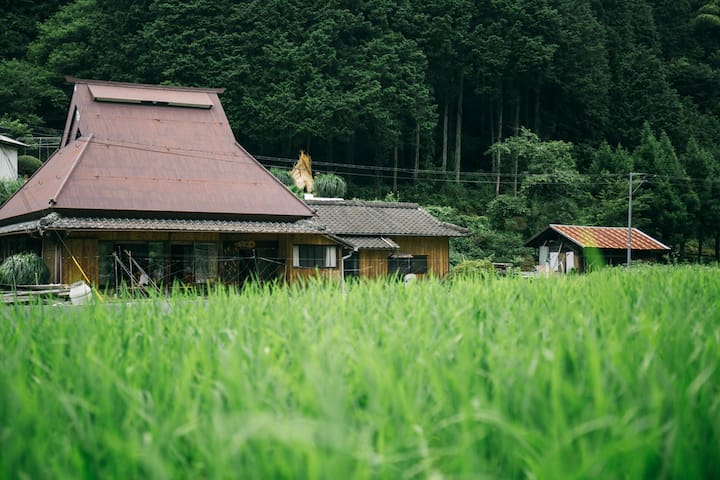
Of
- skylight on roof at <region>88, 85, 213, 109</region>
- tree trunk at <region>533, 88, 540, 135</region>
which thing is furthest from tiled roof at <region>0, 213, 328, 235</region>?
tree trunk at <region>533, 88, 540, 135</region>

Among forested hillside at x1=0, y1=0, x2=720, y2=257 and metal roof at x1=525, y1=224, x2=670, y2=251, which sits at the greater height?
forested hillside at x1=0, y1=0, x2=720, y2=257

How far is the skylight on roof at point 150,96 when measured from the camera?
1736 centimetres

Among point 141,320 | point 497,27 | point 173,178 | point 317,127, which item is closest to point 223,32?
point 317,127

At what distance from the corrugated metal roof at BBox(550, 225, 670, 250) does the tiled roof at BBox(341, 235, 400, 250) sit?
22.1ft

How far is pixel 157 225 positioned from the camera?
14.6 metres

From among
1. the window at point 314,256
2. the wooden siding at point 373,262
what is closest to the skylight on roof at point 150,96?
the window at point 314,256

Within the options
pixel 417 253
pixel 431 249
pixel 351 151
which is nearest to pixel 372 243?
pixel 417 253

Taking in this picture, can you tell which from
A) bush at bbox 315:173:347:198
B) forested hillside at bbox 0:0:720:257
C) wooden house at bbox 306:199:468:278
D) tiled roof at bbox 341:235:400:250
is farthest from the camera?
forested hillside at bbox 0:0:720:257

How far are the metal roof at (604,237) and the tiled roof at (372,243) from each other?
673cm

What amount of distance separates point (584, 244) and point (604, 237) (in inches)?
54.2

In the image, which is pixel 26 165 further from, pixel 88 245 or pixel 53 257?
pixel 88 245

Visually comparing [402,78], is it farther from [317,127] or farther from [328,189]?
[328,189]

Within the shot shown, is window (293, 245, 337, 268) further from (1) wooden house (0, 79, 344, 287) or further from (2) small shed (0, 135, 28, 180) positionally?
(2) small shed (0, 135, 28, 180)

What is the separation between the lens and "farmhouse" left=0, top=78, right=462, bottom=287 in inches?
573
